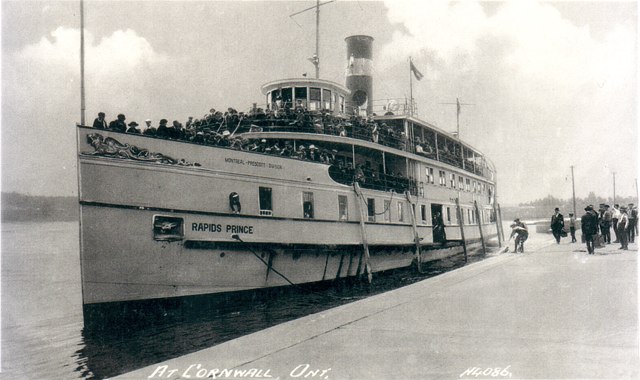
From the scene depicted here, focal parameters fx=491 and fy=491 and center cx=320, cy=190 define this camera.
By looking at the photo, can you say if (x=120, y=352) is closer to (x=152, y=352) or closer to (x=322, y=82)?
(x=152, y=352)

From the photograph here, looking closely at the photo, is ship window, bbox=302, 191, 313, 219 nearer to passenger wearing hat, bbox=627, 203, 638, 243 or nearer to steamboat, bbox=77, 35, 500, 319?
steamboat, bbox=77, 35, 500, 319

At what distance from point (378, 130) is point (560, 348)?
548 inches

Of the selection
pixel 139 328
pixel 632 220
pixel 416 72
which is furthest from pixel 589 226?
pixel 416 72

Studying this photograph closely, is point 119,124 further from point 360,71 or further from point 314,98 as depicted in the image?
point 360,71

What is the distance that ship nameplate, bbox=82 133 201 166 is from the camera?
10.0 metres

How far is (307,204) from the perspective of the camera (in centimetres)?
1395

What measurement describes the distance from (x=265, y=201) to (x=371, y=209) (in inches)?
203

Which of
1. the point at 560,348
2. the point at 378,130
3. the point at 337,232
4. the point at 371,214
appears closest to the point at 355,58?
the point at 378,130

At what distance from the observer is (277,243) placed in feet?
41.3

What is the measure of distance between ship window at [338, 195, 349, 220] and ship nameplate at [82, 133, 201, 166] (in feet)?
19.1

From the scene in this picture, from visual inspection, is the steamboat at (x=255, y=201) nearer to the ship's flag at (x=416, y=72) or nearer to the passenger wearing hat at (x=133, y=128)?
the passenger wearing hat at (x=133, y=128)

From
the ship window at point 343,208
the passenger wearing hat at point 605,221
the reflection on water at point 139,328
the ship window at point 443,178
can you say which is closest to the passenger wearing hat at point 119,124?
the reflection on water at point 139,328

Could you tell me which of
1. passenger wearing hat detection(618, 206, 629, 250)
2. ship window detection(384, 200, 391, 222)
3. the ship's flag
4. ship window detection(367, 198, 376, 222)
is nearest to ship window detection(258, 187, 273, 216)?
ship window detection(367, 198, 376, 222)

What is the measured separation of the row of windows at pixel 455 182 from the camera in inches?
869
